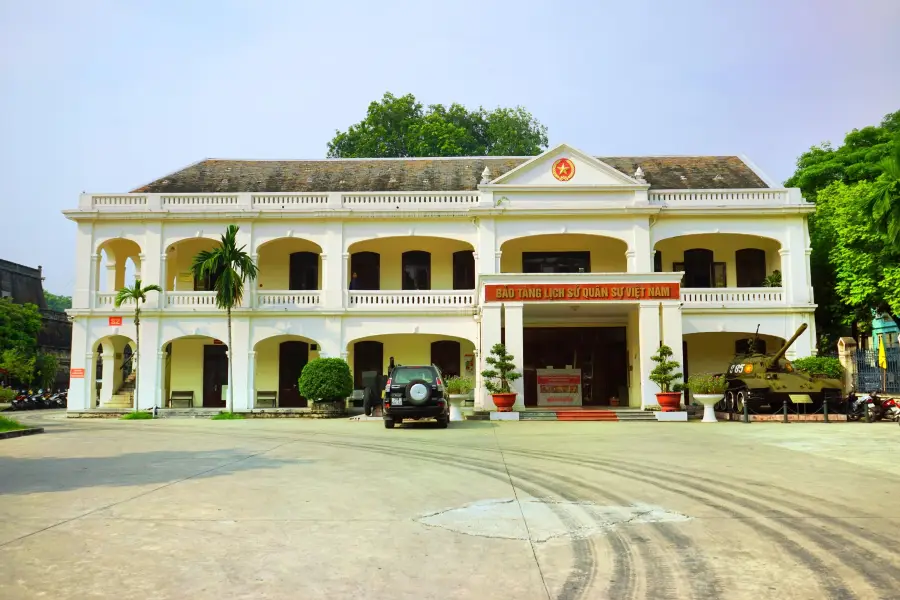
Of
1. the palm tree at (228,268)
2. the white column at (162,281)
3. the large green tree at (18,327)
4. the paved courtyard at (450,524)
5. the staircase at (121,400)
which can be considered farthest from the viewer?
the large green tree at (18,327)

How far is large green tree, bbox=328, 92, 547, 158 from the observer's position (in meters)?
40.1

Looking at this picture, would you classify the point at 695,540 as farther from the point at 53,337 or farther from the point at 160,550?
the point at 53,337

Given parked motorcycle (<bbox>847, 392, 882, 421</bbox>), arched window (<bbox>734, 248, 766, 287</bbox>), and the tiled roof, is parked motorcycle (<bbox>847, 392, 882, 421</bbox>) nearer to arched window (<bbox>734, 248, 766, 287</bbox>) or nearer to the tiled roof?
arched window (<bbox>734, 248, 766, 287</bbox>)

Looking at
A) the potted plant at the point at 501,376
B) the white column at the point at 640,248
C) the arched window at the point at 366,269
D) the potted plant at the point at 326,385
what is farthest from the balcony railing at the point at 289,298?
the white column at the point at 640,248

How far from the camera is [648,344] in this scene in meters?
21.7

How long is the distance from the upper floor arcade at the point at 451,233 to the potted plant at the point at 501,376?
11.0 ft

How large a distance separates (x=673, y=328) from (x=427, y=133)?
2235cm

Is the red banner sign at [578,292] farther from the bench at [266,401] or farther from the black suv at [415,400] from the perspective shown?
the bench at [266,401]

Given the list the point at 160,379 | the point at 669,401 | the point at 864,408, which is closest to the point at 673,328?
the point at 669,401

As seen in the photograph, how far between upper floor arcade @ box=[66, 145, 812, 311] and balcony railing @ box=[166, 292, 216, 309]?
43 millimetres

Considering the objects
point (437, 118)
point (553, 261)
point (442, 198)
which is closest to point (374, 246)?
point (442, 198)

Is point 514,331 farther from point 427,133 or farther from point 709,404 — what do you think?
point 427,133

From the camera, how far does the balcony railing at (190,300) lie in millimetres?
24719

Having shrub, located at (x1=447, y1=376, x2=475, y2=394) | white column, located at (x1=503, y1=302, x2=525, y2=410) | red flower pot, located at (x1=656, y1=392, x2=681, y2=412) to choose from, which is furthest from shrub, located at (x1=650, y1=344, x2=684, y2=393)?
shrub, located at (x1=447, y1=376, x2=475, y2=394)
